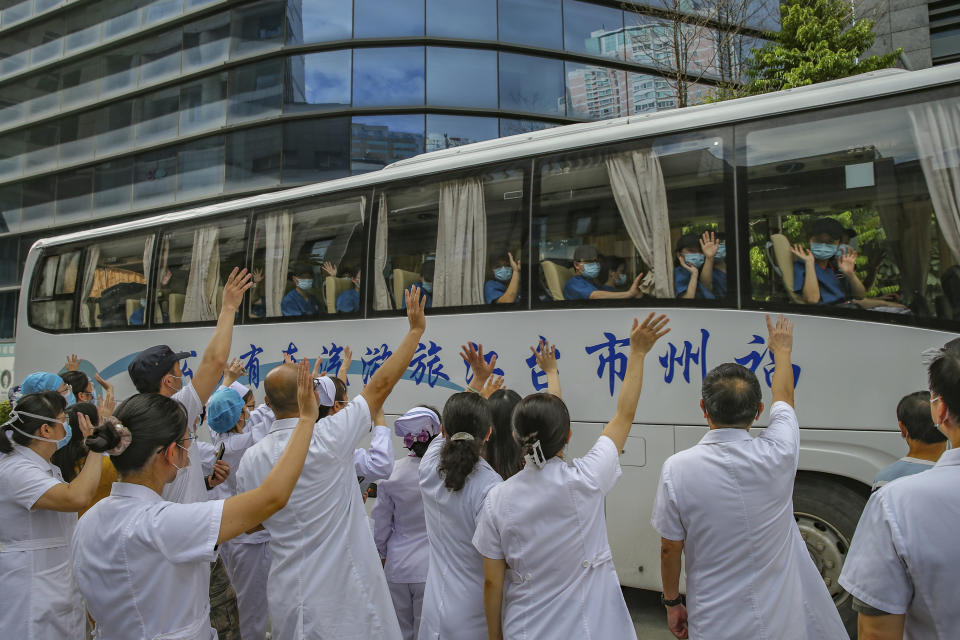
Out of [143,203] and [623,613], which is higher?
[143,203]

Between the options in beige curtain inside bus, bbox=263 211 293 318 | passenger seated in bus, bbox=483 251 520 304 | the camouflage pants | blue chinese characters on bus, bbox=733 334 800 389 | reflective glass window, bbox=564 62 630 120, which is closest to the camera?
the camouflage pants

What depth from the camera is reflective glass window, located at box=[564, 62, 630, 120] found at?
20766 mm

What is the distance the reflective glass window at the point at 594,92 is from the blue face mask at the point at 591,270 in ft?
53.6

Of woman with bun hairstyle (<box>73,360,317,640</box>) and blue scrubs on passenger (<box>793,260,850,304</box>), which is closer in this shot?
woman with bun hairstyle (<box>73,360,317,640</box>)

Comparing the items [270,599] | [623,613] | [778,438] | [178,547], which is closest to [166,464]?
[178,547]

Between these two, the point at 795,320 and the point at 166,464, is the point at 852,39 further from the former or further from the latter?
the point at 166,464

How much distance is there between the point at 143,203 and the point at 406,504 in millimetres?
23193

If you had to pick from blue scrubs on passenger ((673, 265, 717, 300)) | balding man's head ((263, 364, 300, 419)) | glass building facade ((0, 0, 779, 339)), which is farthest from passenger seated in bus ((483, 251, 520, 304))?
glass building facade ((0, 0, 779, 339))

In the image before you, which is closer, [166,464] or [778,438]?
[166,464]

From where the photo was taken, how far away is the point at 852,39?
497 inches

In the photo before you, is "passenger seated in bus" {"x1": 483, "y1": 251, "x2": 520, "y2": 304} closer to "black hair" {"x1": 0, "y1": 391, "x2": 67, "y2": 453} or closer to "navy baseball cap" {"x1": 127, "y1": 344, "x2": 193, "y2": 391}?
"navy baseball cap" {"x1": 127, "y1": 344, "x2": 193, "y2": 391}

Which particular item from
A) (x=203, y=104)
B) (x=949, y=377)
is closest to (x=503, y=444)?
(x=949, y=377)

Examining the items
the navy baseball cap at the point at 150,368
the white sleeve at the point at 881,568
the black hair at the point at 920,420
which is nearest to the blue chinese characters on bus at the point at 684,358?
the black hair at the point at 920,420

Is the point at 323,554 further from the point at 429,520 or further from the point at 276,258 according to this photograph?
the point at 276,258
